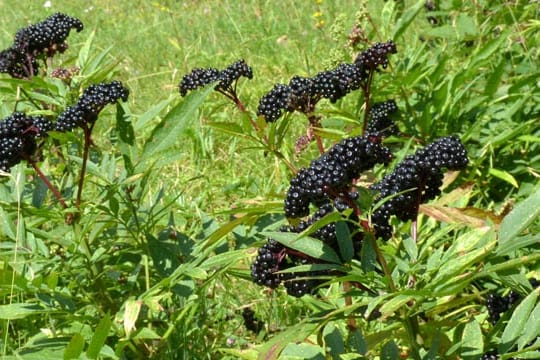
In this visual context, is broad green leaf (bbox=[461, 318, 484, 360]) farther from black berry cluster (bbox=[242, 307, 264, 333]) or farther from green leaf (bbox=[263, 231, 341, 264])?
black berry cluster (bbox=[242, 307, 264, 333])

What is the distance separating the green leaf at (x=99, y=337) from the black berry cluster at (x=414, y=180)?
656mm

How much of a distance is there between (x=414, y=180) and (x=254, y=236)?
0.83 metres

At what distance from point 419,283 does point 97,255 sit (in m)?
1.09

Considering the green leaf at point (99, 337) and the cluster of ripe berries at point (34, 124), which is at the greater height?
the cluster of ripe berries at point (34, 124)

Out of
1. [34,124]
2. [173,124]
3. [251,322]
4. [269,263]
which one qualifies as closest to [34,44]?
[34,124]

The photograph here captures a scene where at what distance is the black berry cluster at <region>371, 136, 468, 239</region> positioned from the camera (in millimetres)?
1722

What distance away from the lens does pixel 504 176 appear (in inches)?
126

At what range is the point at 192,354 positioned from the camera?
259 centimetres

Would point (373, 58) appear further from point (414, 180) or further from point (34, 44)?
point (34, 44)

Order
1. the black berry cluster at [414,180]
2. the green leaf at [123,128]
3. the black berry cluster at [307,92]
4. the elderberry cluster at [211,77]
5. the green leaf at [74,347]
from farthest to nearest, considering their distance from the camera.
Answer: the elderberry cluster at [211,77] → the black berry cluster at [307,92] → the green leaf at [123,128] → the green leaf at [74,347] → the black berry cluster at [414,180]

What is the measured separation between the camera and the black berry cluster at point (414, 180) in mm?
1722

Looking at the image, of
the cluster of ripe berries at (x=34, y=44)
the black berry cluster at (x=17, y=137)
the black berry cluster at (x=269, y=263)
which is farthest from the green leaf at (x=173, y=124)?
the cluster of ripe berries at (x=34, y=44)

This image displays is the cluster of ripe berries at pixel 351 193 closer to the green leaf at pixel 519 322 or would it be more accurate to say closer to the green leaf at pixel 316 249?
the green leaf at pixel 316 249

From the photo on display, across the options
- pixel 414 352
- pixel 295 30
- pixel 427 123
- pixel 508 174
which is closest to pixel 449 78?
pixel 427 123
